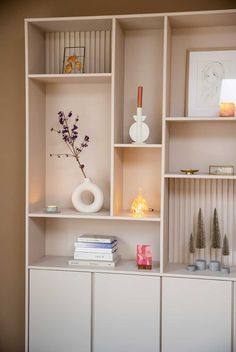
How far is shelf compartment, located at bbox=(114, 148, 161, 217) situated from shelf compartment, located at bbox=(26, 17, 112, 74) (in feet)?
1.93

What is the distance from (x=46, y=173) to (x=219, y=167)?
1.17 meters

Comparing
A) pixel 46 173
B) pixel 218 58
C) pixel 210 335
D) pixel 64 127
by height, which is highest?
pixel 218 58

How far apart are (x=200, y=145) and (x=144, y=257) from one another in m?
0.79

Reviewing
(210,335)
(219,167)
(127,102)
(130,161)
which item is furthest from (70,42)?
(210,335)

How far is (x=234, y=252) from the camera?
305 centimetres

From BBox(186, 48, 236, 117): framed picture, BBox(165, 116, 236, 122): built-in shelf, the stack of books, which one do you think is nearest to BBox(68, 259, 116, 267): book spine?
the stack of books

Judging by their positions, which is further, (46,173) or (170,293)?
(46,173)

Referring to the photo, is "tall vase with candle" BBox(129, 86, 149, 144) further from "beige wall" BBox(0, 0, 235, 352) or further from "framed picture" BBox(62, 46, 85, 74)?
"beige wall" BBox(0, 0, 235, 352)

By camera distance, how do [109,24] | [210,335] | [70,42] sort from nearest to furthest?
[210,335]
[109,24]
[70,42]

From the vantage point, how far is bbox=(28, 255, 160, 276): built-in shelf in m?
2.90

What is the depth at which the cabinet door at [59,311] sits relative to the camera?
2938 millimetres

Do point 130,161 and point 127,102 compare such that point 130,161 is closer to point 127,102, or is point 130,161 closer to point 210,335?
point 127,102

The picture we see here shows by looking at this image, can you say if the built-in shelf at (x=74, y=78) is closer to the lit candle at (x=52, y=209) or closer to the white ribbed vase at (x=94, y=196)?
the white ribbed vase at (x=94, y=196)

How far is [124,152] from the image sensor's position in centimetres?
319
